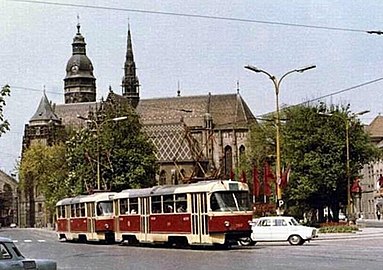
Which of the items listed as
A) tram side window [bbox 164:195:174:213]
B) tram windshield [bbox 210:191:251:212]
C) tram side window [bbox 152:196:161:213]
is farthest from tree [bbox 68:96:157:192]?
tram windshield [bbox 210:191:251:212]

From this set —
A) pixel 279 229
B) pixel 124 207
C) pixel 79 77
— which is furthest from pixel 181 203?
pixel 79 77

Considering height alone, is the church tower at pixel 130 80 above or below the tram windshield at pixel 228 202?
above

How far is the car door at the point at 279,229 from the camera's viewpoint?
42.4m

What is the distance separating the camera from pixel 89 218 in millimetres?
52406

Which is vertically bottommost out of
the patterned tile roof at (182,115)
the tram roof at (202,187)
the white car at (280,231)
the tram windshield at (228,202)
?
the white car at (280,231)

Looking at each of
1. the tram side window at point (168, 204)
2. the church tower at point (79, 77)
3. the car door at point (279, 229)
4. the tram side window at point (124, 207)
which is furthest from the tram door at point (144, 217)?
the church tower at point (79, 77)

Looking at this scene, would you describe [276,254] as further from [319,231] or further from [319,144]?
[319,144]

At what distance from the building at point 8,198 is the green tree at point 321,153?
110m

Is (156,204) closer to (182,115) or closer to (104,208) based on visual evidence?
(104,208)

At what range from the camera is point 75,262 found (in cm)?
3198

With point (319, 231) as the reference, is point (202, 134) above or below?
above

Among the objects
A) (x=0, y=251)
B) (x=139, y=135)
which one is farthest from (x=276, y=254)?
(x=139, y=135)

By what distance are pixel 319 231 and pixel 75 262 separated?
29027 millimetres

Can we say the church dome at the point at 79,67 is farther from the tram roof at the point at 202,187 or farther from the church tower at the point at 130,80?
the tram roof at the point at 202,187
